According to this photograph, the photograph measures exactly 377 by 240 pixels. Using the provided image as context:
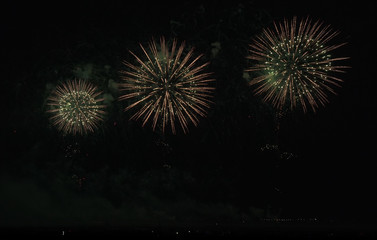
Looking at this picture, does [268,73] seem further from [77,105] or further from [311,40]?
[77,105]

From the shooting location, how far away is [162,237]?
33.5m

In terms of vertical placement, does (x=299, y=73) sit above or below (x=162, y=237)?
above

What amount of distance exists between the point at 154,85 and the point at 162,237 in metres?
15.9

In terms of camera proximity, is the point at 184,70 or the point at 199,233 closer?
the point at 184,70

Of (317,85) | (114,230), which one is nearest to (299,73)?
(317,85)

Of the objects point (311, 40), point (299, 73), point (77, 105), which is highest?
point (311, 40)

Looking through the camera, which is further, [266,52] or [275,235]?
[275,235]

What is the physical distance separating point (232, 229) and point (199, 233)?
3.20m

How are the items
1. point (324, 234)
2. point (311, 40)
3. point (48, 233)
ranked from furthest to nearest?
point (48, 233)
point (324, 234)
point (311, 40)

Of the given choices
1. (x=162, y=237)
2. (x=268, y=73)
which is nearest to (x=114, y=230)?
(x=162, y=237)

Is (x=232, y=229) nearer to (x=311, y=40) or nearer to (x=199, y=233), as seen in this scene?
(x=199, y=233)

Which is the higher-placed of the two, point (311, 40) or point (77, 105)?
point (311, 40)

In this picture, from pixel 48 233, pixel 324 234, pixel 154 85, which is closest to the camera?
pixel 154 85

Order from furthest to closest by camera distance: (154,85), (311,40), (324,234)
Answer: (324,234) → (154,85) → (311,40)
